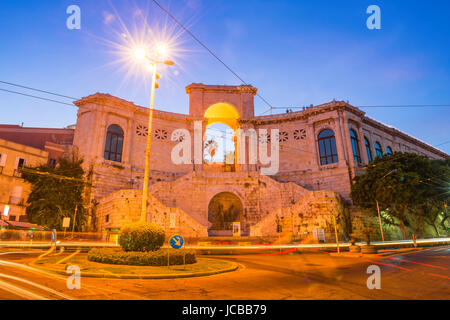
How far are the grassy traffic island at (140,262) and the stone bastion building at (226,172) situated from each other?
1469 centimetres

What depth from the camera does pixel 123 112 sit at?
35406mm

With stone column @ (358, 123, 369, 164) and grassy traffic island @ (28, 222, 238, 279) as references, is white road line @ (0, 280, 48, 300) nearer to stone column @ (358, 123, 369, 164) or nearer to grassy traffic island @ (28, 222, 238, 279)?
grassy traffic island @ (28, 222, 238, 279)

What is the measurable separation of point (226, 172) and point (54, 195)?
20119 millimetres

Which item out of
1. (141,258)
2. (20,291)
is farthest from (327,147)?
(20,291)

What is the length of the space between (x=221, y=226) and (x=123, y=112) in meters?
20.9

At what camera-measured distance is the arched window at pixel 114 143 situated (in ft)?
112

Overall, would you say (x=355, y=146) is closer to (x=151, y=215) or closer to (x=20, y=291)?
(x=151, y=215)

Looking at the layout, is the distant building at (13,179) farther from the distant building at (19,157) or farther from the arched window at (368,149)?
the arched window at (368,149)

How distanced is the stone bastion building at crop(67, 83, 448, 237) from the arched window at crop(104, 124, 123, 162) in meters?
0.13

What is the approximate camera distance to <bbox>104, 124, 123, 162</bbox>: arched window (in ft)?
112

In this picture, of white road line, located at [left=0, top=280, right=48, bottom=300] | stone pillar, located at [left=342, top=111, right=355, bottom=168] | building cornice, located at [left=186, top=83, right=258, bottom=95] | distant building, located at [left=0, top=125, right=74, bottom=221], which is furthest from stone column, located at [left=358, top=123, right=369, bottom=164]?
distant building, located at [left=0, top=125, right=74, bottom=221]

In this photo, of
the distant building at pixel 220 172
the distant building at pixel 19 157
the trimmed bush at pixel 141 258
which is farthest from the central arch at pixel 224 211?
the trimmed bush at pixel 141 258

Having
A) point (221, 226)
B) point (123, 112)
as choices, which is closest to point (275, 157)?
point (221, 226)

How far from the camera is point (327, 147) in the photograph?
36656 millimetres
